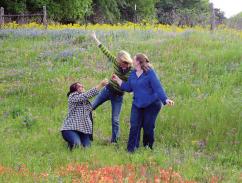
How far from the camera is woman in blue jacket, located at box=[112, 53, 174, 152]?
8.95 metres

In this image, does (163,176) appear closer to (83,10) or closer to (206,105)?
(206,105)

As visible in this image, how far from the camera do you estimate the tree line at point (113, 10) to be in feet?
98.0

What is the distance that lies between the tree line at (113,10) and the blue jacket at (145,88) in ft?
58.5

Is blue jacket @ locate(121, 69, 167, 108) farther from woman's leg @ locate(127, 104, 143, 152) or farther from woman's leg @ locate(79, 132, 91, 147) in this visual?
woman's leg @ locate(79, 132, 91, 147)

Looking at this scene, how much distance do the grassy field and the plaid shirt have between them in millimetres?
406

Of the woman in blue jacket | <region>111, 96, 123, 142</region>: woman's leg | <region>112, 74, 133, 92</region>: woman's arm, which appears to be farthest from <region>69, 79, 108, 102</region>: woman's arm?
<region>111, 96, 123, 142</region>: woman's leg

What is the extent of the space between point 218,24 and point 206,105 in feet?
47.3

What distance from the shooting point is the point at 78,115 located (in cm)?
965

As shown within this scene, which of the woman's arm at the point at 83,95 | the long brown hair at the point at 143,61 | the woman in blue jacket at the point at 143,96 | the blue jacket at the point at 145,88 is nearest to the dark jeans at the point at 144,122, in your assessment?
the woman in blue jacket at the point at 143,96

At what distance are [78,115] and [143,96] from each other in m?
1.48

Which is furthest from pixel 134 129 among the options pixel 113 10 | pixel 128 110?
pixel 113 10

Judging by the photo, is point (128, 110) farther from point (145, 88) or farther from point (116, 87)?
point (145, 88)

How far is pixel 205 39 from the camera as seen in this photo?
18.7m

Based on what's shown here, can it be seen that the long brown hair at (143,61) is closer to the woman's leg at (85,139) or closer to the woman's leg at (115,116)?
the woman's leg at (115,116)
